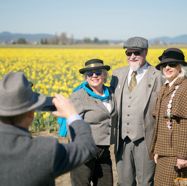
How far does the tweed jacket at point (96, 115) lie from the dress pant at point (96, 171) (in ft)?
0.43

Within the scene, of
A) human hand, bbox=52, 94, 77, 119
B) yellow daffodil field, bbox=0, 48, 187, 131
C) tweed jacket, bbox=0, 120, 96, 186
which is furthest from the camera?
yellow daffodil field, bbox=0, 48, 187, 131

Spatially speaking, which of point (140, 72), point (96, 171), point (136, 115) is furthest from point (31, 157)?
point (140, 72)

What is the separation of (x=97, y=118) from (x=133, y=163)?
837mm

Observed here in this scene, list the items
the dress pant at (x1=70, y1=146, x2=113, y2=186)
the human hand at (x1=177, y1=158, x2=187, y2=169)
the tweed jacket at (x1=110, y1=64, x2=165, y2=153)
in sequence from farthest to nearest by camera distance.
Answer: the tweed jacket at (x1=110, y1=64, x2=165, y2=153) → the dress pant at (x1=70, y1=146, x2=113, y2=186) → the human hand at (x1=177, y1=158, x2=187, y2=169)

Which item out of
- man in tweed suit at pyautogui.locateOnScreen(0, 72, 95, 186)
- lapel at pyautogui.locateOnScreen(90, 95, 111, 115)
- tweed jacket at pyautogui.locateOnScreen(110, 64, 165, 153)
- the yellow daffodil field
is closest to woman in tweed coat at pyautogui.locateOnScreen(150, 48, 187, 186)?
tweed jacket at pyautogui.locateOnScreen(110, 64, 165, 153)

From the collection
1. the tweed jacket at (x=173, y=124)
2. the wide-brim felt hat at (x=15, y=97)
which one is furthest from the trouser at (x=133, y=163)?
the wide-brim felt hat at (x=15, y=97)

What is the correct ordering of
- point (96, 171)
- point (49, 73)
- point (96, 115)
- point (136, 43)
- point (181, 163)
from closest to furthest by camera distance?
point (181, 163) < point (96, 115) < point (96, 171) < point (136, 43) < point (49, 73)

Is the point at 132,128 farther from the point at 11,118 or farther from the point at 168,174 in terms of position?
the point at 11,118

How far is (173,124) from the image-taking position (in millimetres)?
2420

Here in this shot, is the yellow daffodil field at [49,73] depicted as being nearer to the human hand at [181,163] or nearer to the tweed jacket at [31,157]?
the human hand at [181,163]

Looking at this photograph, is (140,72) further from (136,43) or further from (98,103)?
(98,103)

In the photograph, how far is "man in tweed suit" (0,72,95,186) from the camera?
121 centimetres

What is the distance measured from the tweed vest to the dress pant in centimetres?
35

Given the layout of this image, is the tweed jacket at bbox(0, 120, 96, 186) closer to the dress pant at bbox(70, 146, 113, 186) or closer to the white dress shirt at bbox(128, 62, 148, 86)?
the dress pant at bbox(70, 146, 113, 186)
